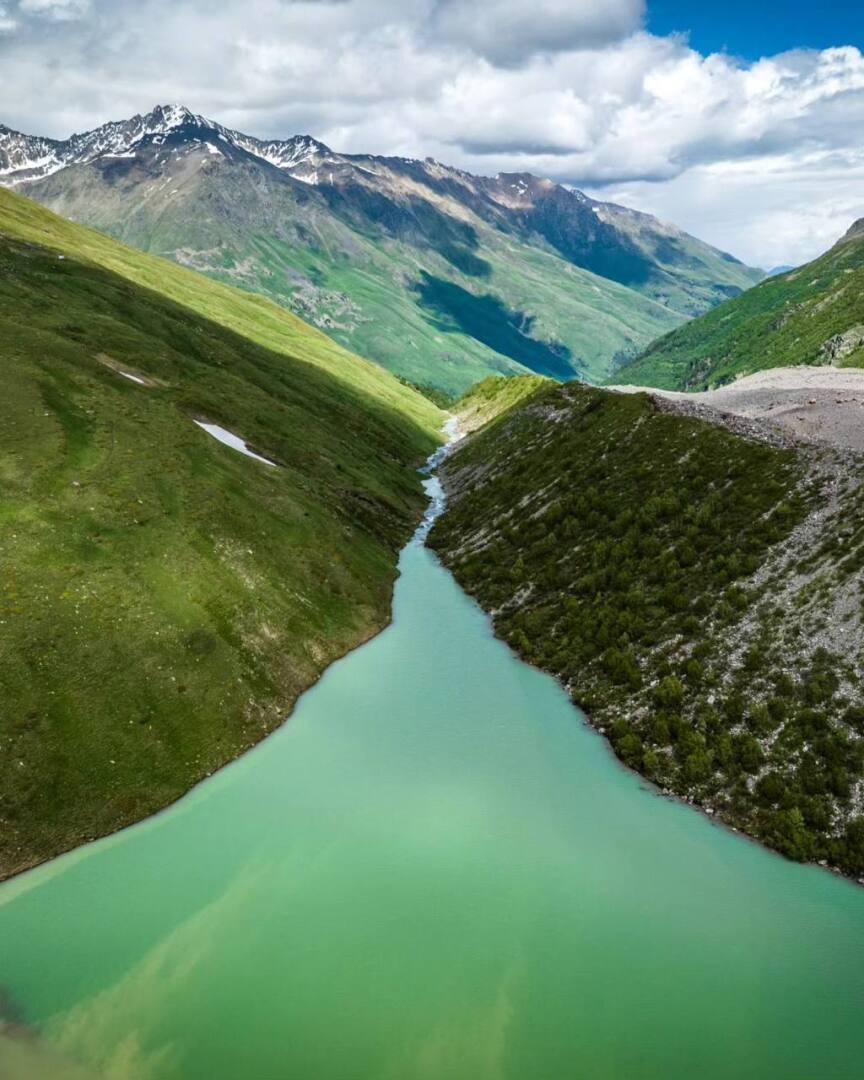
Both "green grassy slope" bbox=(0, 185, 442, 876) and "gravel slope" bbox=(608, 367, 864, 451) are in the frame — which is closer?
"green grassy slope" bbox=(0, 185, 442, 876)

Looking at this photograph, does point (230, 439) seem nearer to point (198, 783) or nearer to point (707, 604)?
point (198, 783)

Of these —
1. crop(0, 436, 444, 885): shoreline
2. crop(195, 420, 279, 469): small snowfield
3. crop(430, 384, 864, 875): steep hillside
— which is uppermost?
crop(430, 384, 864, 875): steep hillside

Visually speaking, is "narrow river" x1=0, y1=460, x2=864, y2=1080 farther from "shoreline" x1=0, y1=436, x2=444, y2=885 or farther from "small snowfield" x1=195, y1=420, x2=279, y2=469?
"small snowfield" x1=195, y1=420, x2=279, y2=469

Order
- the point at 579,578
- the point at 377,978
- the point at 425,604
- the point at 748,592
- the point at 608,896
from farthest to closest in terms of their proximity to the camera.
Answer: the point at 425,604
the point at 579,578
the point at 748,592
the point at 608,896
the point at 377,978

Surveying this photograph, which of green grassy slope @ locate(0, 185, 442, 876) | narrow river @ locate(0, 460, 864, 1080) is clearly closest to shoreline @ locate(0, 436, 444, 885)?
green grassy slope @ locate(0, 185, 442, 876)

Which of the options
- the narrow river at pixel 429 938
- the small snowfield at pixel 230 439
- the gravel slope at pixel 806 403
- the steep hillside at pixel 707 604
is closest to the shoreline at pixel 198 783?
the narrow river at pixel 429 938

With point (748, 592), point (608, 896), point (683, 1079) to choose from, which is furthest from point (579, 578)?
point (683, 1079)

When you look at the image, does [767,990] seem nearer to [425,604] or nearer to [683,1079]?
[683,1079]
